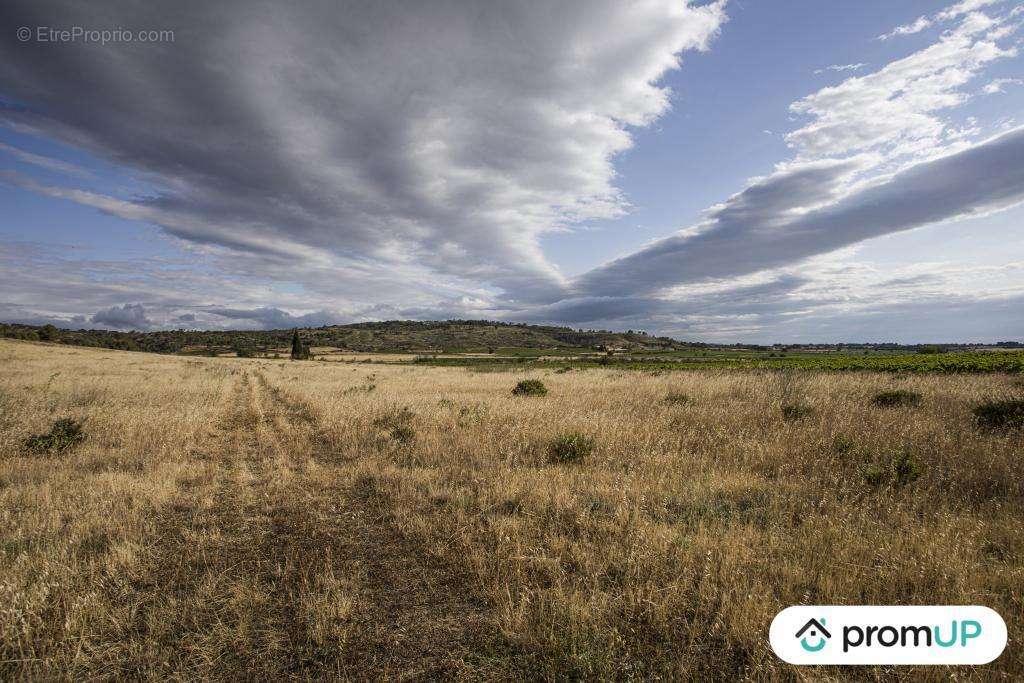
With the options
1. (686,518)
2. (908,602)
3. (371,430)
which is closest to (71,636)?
(686,518)

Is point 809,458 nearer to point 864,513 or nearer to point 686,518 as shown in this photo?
point 864,513

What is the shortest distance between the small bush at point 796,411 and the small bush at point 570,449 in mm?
6295

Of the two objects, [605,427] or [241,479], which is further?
[605,427]

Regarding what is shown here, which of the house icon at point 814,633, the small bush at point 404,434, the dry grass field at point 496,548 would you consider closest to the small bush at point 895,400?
the dry grass field at point 496,548

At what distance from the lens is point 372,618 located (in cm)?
374

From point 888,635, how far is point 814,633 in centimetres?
71

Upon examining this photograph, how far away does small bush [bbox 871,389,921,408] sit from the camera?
12430mm

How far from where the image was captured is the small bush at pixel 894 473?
6.71 metres

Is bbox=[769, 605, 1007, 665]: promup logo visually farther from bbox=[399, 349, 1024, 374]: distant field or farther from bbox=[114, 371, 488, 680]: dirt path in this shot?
bbox=[399, 349, 1024, 374]: distant field

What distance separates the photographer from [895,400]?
41.9 feet

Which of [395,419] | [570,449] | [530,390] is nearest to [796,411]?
[570,449]

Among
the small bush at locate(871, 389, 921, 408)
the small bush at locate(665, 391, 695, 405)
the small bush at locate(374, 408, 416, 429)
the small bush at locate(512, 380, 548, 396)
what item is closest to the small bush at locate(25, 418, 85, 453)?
the small bush at locate(374, 408, 416, 429)

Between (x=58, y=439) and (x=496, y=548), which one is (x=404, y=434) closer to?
(x=496, y=548)

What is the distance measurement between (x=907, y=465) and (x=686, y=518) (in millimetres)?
4551
